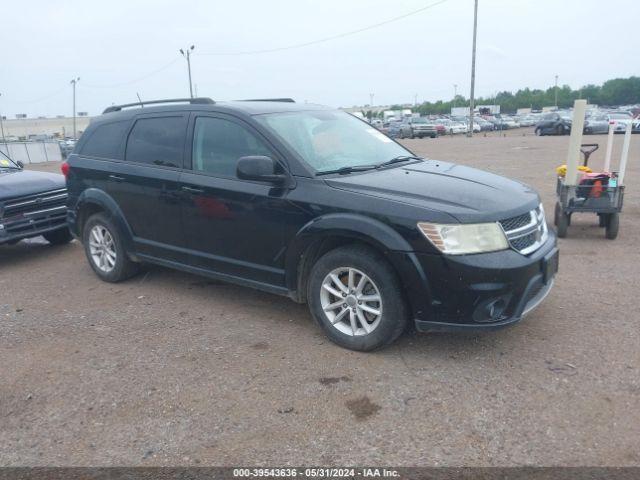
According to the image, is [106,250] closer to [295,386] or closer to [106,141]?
[106,141]

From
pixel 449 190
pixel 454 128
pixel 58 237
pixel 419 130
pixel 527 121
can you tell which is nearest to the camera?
pixel 449 190

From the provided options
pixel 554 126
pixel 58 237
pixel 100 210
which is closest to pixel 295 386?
pixel 100 210

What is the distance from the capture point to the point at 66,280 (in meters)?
6.14

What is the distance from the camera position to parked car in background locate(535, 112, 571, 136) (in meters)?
33.7

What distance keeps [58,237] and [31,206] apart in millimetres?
925

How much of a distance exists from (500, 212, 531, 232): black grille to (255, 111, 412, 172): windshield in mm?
1325

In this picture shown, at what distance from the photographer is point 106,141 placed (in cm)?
577

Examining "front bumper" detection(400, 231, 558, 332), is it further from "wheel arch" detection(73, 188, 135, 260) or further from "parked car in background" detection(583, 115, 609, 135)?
"parked car in background" detection(583, 115, 609, 135)


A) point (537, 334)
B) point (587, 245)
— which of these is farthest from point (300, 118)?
point (587, 245)

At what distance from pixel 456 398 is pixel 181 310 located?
266 cm

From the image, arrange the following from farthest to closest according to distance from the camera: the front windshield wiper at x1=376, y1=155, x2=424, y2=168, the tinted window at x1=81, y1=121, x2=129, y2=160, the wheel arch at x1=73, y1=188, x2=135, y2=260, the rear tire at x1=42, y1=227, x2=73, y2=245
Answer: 1. the rear tire at x1=42, y1=227, x2=73, y2=245
2. the tinted window at x1=81, y1=121, x2=129, y2=160
3. the wheel arch at x1=73, y1=188, x2=135, y2=260
4. the front windshield wiper at x1=376, y1=155, x2=424, y2=168

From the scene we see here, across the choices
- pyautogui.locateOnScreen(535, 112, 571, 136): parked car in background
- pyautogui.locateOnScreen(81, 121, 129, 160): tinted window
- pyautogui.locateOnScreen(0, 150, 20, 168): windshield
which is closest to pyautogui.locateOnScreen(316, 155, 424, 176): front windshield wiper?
pyautogui.locateOnScreen(81, 121, 129, 160): tinted window

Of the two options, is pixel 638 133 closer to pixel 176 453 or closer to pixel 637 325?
pixel 637 325

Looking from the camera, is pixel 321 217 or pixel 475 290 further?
pixel 321 217
